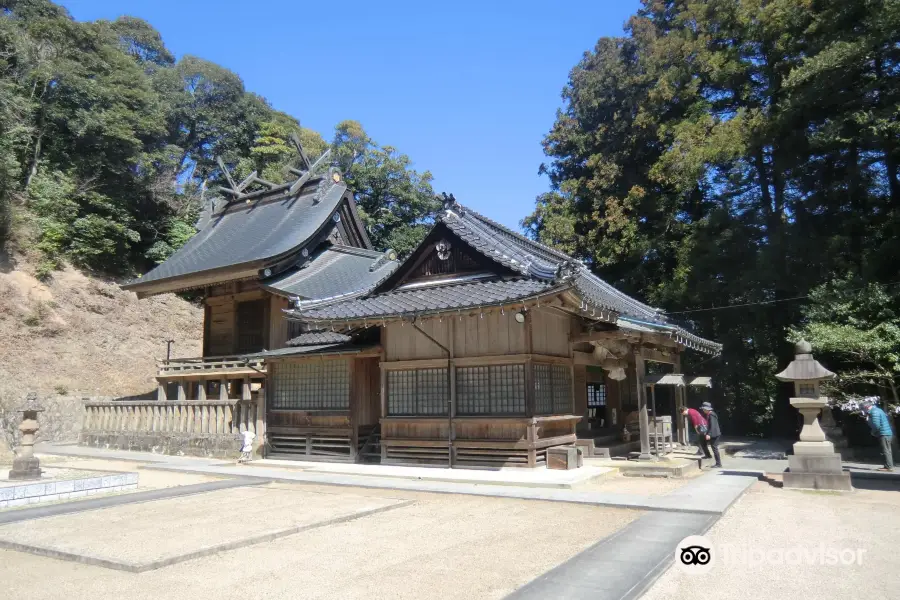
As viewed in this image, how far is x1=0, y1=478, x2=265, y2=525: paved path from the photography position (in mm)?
8825

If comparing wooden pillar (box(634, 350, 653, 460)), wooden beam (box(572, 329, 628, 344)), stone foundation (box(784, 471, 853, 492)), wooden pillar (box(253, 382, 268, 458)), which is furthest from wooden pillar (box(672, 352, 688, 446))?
wooden pillar (box(253, 382, 268, 458))

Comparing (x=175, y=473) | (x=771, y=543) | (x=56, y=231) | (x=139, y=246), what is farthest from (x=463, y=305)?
(x=139, y=246)

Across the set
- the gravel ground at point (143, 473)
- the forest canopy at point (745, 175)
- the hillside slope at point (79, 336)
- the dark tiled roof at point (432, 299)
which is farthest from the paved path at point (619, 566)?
the hillside slope at point (79, 336)

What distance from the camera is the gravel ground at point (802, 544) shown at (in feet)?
16.7

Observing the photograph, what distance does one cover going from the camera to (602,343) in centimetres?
1517

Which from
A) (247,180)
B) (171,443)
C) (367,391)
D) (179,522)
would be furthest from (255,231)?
(179,522)

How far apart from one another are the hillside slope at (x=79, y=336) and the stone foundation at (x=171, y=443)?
3924 millimetres

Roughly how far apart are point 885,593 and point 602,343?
1029 centimetres

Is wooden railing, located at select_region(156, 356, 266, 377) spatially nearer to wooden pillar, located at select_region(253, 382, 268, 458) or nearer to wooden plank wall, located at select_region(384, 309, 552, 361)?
wooden pillar, located at select_region(253, 382, 268, 458)

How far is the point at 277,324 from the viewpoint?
20.6 meters

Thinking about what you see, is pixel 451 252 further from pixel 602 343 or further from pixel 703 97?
pixel 703 97

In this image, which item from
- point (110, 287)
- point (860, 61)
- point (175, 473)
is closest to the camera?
point (175, 473)

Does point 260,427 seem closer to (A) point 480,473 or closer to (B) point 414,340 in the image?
(B) point 414,340

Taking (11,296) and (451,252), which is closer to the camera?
(451,252)
